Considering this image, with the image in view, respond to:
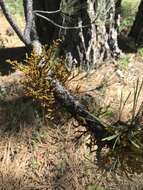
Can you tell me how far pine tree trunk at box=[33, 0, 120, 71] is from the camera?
3.76 metres

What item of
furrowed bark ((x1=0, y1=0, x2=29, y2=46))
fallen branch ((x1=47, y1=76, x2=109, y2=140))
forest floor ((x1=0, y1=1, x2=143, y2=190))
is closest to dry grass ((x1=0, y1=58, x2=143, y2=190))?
forest floor ((x1=0, y1=1, x2=143, y2=190))

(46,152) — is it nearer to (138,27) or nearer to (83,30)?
(83,30)

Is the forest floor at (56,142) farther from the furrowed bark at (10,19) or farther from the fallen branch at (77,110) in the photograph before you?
the furrowed bark at (10,19)

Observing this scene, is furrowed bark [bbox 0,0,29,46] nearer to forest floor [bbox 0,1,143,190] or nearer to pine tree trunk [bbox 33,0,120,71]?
pine tree trunk [bbox 33,0,120,71]

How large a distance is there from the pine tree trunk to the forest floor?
6.7 inches

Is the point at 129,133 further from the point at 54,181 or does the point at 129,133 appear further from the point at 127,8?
the point at 127,8

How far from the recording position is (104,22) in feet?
12.6

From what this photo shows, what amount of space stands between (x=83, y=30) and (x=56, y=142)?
115 cm

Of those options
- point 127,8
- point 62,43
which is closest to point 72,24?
point 62,43

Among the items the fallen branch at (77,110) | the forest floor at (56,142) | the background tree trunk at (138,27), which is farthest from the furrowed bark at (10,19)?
the background tree trunk at (138,27)

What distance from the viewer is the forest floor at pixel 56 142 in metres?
3.38

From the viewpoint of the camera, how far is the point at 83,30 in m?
3.89

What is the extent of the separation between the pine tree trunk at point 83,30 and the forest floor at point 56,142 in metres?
0.17

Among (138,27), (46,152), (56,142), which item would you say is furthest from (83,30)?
(46,152)
